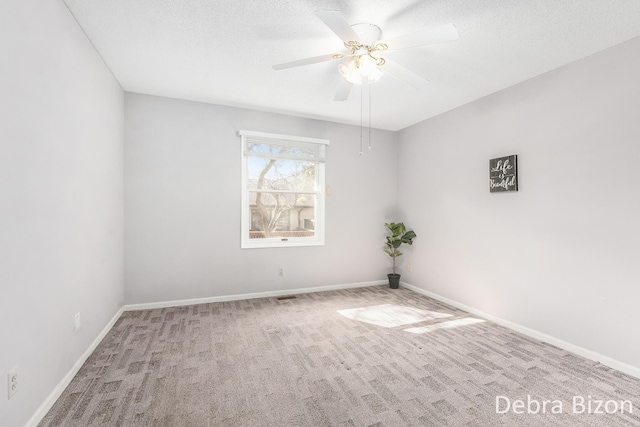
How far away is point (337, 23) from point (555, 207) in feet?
8.76

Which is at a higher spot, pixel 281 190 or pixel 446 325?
pixel 281 190

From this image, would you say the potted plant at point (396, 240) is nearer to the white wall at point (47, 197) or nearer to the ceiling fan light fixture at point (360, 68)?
the ceiling fan light fixture at point (360, 68)

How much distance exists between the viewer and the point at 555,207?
9.29ft

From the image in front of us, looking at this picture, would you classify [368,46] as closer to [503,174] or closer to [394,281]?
[503,174]

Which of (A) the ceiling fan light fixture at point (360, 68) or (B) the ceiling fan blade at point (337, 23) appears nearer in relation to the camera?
(B) the ceiling fan blade at point (337, 23)

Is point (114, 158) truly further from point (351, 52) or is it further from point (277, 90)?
point (351, 52)

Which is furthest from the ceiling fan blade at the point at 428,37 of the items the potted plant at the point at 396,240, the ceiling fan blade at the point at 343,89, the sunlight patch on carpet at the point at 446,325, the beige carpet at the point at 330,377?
the potted plant at the point at 396,240

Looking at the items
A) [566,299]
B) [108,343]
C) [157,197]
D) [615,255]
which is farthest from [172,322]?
[615,255]

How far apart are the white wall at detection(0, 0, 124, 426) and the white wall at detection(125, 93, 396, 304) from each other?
2.69ft

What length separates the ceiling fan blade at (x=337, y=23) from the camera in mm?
1727

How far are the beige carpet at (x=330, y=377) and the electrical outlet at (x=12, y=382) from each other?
1.28ft

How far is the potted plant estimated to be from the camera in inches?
185

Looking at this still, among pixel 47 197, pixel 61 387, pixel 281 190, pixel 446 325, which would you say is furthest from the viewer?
pixel 281 190

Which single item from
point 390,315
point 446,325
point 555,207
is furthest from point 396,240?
point 555,207
